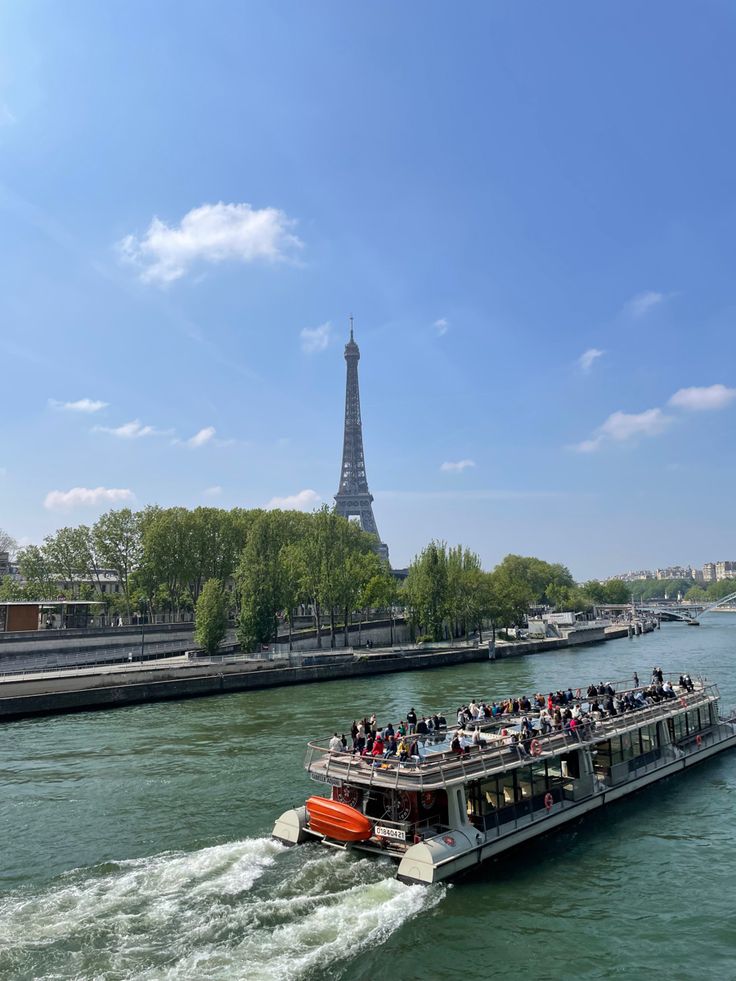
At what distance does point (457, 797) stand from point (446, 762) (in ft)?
2.75

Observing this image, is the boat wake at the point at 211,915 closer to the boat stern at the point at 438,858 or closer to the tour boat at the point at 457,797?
the boat stern at the point at 438,858

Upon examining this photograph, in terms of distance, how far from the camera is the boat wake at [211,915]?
12.8m

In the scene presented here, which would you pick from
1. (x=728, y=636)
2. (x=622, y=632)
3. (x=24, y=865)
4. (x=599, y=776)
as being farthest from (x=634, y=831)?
(x=622, y=632)

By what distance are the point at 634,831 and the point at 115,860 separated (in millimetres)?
14178

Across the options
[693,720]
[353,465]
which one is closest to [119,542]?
[693,720]

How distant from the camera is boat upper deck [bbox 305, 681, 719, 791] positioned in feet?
56.1

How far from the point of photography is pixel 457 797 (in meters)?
17.5

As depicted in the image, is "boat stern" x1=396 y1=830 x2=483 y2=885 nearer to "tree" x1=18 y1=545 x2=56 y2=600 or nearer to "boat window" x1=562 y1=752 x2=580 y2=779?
"boat window" x1=562 y1=752 x2=580 y2=779

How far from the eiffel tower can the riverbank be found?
105433 millimetres

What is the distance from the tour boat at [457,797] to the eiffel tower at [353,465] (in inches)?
6149

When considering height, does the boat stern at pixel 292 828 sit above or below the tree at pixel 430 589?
below

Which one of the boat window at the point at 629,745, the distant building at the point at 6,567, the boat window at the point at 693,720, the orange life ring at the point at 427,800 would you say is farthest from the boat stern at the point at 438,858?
the distant building at the point at 6,567

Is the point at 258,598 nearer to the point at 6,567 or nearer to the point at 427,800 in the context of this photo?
the point at 427,800

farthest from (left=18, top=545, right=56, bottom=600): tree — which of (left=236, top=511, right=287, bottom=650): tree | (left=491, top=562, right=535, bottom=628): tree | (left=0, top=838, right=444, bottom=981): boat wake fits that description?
(left=0, top=838, right=444, bottom=981): boat wake
